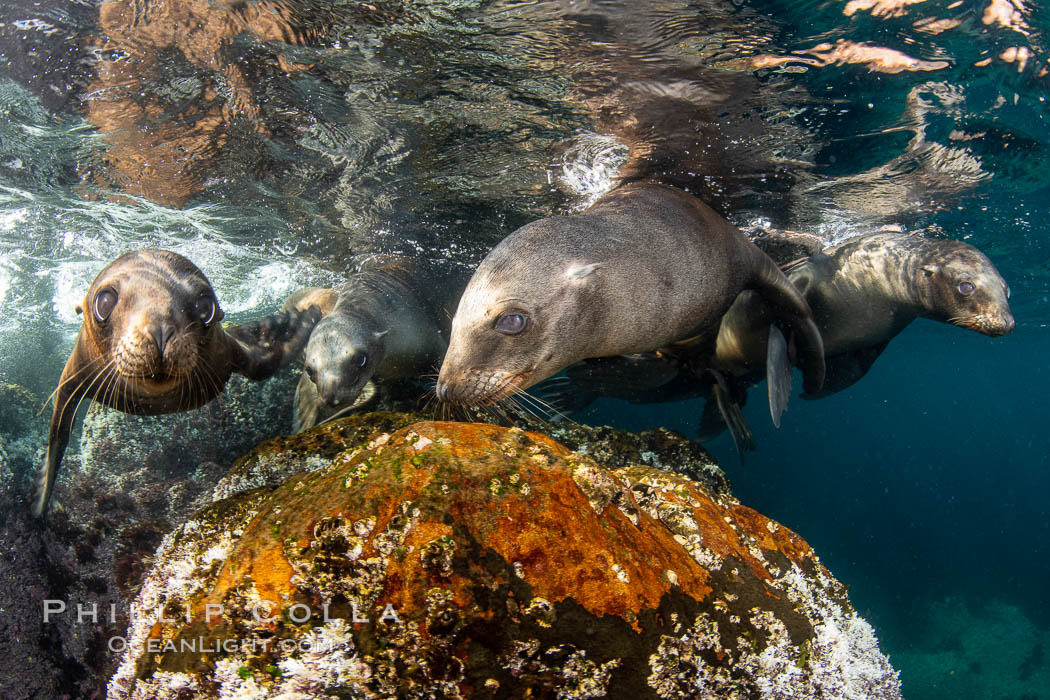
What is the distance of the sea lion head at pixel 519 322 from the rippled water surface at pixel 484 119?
209 centimetres

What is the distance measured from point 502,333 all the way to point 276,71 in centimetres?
363

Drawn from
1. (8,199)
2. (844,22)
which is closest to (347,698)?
(844,22)

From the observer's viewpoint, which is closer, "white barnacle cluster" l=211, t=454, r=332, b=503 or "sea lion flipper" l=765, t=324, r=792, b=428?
"white barnacle cluster" l=211, t=454, r=332, b=503

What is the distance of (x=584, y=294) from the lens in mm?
3252

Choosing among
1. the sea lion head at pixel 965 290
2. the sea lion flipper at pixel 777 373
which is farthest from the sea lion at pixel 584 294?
the sea lion head at pixel 965 290

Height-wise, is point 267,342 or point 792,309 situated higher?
point 792,309

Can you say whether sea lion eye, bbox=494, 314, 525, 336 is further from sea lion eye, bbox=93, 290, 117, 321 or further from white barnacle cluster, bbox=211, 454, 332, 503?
sea lion eye, bbox=93, 290, 117, 321

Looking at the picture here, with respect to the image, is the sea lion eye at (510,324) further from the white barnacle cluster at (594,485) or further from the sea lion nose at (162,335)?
the sea lion nose at (162,335)

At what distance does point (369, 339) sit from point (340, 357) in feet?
1.43

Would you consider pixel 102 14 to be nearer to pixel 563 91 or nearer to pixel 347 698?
pixel 563 91

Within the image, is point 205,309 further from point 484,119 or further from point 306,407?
point 484,119

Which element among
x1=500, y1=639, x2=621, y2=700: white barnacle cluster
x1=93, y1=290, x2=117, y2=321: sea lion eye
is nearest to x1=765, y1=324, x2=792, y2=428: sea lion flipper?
x1=500, y1=639, x2=621, y2=700: white barnacle cluster

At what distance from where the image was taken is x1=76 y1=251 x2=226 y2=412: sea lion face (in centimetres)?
296

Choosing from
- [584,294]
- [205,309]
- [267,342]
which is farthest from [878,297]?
[205,309]
